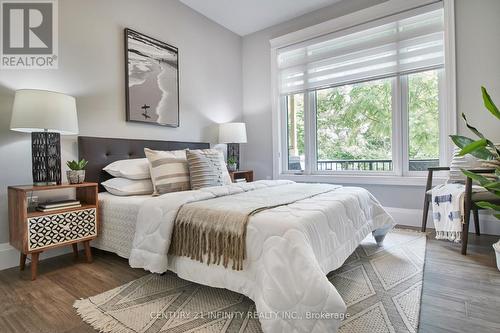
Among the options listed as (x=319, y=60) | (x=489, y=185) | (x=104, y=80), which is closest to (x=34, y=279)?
(x=104, y=80)

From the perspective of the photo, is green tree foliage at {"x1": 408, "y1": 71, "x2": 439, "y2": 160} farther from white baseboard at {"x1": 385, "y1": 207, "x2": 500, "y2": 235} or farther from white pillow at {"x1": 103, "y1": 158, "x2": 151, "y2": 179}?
white pillow at {"x1": 103, "y1": 158, "x2": 151, "y2": 179}

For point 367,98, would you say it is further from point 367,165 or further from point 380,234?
point 380,234

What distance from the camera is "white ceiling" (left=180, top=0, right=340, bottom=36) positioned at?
3.55 metres

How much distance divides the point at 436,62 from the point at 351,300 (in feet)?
9.22

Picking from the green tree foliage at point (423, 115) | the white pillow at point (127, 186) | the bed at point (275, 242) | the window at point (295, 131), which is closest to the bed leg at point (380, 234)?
the bed at point (275, 242)

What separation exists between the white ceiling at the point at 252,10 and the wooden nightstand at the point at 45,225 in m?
2.77

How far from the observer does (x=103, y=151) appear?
2646mm

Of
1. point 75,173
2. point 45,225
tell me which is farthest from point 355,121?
point 45,225

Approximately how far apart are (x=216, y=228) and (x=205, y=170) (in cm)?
104

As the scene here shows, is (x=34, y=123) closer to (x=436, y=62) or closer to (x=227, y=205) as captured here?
(x=227, y=205)

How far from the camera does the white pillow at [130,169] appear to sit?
243 centimetres

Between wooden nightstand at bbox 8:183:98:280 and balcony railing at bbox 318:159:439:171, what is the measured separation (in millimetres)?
2888

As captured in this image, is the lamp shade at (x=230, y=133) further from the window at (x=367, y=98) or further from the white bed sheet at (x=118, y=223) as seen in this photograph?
the white bed sheet at (x=118, y=223)

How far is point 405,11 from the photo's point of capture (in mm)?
3141
